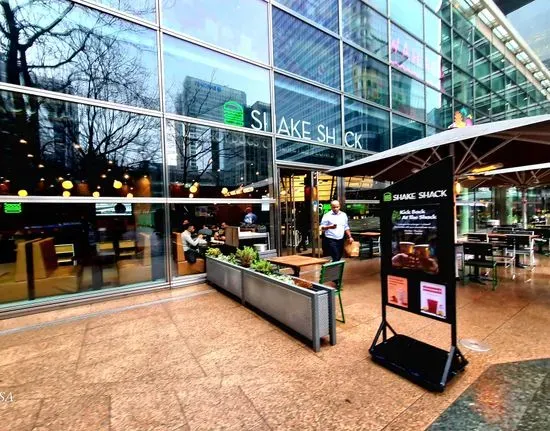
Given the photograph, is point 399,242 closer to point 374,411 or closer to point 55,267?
point 374,411

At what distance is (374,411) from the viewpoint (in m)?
2.21

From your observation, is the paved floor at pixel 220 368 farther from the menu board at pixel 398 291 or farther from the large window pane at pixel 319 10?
the large window pane at pixel 319 10

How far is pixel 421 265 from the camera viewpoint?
2721mm

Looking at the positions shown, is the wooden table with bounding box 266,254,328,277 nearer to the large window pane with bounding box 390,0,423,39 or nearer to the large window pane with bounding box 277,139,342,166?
the large window pane with bounding box 277,139,342,166

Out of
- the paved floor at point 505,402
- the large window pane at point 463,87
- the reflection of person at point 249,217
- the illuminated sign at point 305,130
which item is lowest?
the paved floor at point 505,402

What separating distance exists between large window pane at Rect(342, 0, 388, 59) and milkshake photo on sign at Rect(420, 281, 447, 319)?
9.08 m

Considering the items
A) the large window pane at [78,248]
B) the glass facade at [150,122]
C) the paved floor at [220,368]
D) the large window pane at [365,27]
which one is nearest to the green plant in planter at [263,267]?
the paved floor at [220,368]

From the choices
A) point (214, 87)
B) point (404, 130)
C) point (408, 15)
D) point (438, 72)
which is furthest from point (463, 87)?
point (214, 87)

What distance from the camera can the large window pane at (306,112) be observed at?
775 cm

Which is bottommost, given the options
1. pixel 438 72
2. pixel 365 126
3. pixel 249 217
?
pixel 249 217

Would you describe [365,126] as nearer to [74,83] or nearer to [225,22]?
[225,22]

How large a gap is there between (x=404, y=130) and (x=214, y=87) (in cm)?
770

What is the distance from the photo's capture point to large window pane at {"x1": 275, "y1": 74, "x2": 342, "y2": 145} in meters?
7.75

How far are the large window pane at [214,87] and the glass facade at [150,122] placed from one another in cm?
3
